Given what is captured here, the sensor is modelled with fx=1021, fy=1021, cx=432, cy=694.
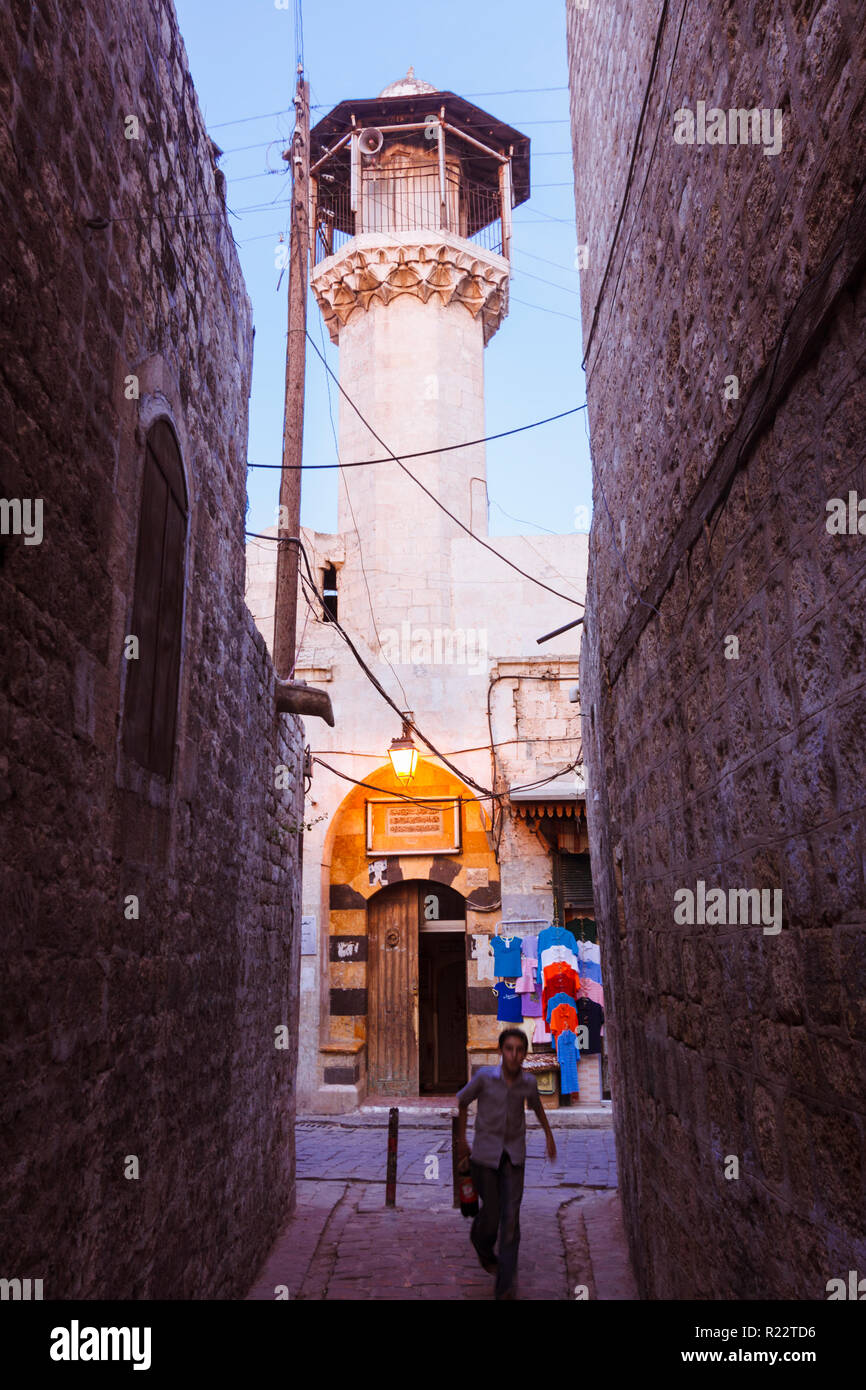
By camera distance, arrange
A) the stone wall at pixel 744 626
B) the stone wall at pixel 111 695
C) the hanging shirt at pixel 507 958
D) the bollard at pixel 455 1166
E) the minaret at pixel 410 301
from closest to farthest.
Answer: the stone wall at pixel 744 626 < the stone wall at pixel 111 695 < the bollard at pixel 455 1166 < the hanging shirt at pixel 507 958 < the minaret at pixel 410 301

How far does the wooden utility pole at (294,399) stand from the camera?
9695 mm

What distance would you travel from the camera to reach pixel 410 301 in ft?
65.2

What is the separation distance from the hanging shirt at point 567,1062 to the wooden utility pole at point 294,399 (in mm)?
6794

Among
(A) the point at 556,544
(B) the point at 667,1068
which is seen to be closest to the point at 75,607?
(B) the point at 667,1068

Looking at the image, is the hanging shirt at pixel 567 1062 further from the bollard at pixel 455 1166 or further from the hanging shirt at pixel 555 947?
the bollard at pixel 455 1166

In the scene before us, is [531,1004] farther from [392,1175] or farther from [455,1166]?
[455,1166]

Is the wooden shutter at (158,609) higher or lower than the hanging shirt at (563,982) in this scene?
higher

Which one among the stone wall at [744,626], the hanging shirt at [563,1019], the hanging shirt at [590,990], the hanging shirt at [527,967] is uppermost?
the stone wall at [744,626]

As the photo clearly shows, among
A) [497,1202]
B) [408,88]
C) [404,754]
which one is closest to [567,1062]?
[404,754]

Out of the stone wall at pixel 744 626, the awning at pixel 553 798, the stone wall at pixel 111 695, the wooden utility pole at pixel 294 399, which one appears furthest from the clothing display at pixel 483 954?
the stone wall at pixel 744 626

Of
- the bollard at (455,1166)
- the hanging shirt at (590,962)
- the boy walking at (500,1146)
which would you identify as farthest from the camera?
the hanging shirt at (590,962)

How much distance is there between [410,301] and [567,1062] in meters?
14.2

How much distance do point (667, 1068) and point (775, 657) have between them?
8.24 ft
